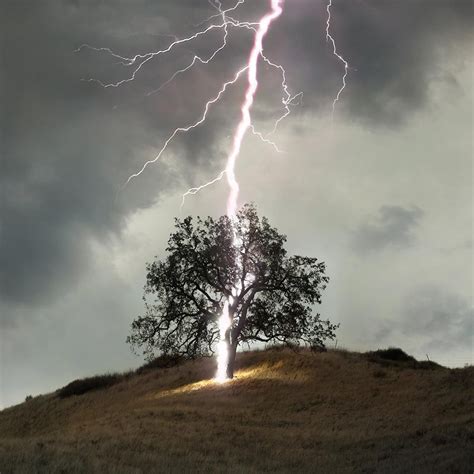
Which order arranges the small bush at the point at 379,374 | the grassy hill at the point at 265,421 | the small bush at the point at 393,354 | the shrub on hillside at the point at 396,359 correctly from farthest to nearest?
1. the small bush at the point at 393,354
2. the shrub on hillside at the point at 396,359
3. the small bush at the point at 379,374
4. the grassy hill at the point at 265,421

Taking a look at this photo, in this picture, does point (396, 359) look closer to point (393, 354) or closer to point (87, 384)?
point (393, 354)

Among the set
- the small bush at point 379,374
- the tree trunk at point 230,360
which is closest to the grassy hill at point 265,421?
the small bush at point 379,374

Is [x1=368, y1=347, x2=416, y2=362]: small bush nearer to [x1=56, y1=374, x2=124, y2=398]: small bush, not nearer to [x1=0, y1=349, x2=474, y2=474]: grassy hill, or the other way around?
[x1=0, y1=349, x2=474, y2=474]: grassy hill

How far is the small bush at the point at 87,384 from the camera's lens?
46.9m

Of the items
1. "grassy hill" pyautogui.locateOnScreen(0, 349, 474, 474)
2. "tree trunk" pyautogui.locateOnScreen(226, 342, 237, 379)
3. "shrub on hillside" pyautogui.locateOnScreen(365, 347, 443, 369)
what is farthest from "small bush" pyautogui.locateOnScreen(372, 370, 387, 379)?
"tree trunk" pyautogui.locateOnScreen(226, 342, 237, 379)

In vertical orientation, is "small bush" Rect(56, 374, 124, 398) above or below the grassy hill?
above

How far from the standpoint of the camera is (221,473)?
17.7 m

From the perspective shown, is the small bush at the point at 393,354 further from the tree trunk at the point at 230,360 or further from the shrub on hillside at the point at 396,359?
the tree trunk at the point at 230,360

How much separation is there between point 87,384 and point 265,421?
81.3 feet

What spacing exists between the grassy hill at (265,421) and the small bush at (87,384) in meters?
0.24

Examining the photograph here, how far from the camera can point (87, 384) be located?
4838 centimetres

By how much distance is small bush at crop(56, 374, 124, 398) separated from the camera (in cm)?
4688

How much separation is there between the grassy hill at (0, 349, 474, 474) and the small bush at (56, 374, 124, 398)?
239mm

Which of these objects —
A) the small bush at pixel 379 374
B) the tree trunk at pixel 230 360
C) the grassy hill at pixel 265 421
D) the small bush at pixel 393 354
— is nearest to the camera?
the grassy hill at pixel 265 421
